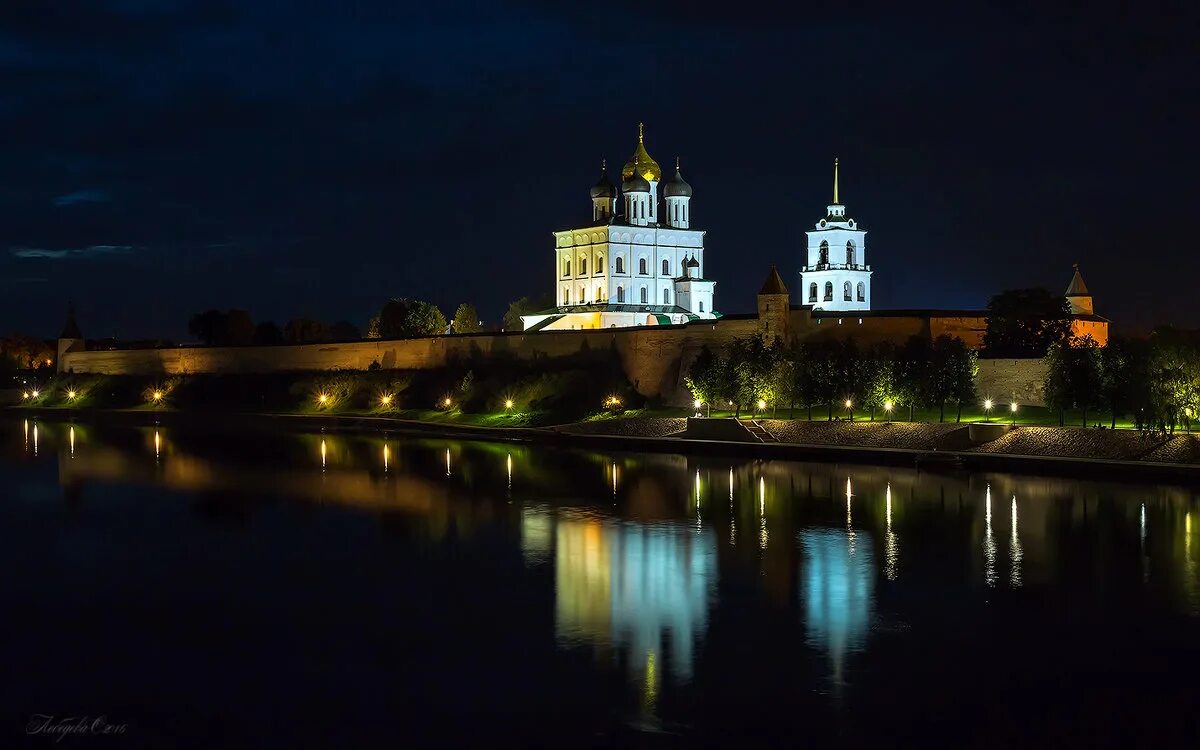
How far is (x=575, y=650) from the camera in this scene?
9648 millimetres

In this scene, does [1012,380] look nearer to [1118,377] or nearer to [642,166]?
[1118,377]

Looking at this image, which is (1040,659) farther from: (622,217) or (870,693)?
(622,217)

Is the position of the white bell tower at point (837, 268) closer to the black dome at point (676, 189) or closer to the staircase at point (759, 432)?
the black dome at point (676, 189)

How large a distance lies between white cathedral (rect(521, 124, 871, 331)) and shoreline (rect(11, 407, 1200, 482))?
6.74m

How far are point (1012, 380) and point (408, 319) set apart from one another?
2723 centimetres

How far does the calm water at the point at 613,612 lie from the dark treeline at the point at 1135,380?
5.40 feet

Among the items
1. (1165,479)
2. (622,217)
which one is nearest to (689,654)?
(1165,479)

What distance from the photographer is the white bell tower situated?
1503 inches

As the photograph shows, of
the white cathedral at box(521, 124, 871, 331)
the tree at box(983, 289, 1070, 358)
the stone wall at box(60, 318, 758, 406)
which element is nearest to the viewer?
the tree at box(983, 289, 1070, 358)

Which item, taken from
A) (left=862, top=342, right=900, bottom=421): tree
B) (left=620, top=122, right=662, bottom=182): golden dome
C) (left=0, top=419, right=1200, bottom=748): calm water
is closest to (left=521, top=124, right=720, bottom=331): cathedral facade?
(left=620, top=122, right=662, bottom=182): golden dome

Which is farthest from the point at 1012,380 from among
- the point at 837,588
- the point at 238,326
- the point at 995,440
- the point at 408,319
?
the point at 238,326

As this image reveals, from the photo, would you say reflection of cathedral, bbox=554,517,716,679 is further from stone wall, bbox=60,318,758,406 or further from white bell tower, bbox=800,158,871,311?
white bell tower, bbox=800,158,871,311

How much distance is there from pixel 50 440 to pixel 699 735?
2435 cm

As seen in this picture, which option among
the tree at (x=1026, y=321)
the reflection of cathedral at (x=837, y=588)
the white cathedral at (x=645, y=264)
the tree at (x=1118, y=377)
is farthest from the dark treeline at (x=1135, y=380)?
the white cathedral at (x=645, y=264)
